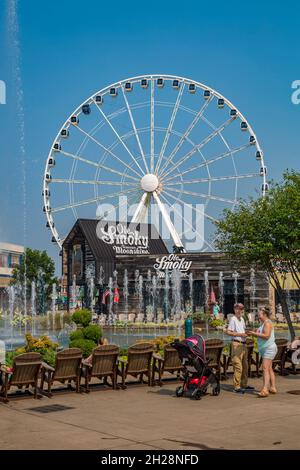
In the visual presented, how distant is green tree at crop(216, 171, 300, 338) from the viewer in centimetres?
2369

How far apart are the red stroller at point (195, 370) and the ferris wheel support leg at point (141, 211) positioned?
42.0 metres

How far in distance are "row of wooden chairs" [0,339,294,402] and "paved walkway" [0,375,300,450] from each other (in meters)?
0.30

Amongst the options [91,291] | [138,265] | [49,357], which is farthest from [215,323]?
[49,357]

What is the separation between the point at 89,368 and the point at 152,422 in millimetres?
3389

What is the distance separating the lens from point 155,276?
54469mm

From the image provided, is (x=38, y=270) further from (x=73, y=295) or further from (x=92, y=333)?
(x=92, y=333)

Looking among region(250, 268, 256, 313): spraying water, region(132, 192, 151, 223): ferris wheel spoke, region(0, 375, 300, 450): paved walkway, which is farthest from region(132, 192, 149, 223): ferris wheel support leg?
region(0, 375, 300, 450): paved walkway

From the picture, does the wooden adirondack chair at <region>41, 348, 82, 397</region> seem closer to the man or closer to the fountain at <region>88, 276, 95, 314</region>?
the man

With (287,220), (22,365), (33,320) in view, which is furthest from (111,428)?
(33,320)

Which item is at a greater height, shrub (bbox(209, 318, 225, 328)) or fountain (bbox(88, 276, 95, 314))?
fountain (bbox(88, 276, 95, 314))

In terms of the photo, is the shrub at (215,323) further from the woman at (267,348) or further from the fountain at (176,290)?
the woman at (267,348)

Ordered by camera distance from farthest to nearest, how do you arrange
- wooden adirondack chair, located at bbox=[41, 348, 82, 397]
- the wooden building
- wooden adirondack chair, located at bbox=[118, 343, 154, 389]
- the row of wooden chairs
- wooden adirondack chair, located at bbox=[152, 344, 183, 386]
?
the wooden building
wooden adirondack chair, located at bbox=[152, 344, 183, 386]
wooden adirondack chair, located at bbox=[118, 343, 154, 389]
wooden adirondack chair, located at bbox=[41, 348, 82, 397]
the row of wooden chairs
